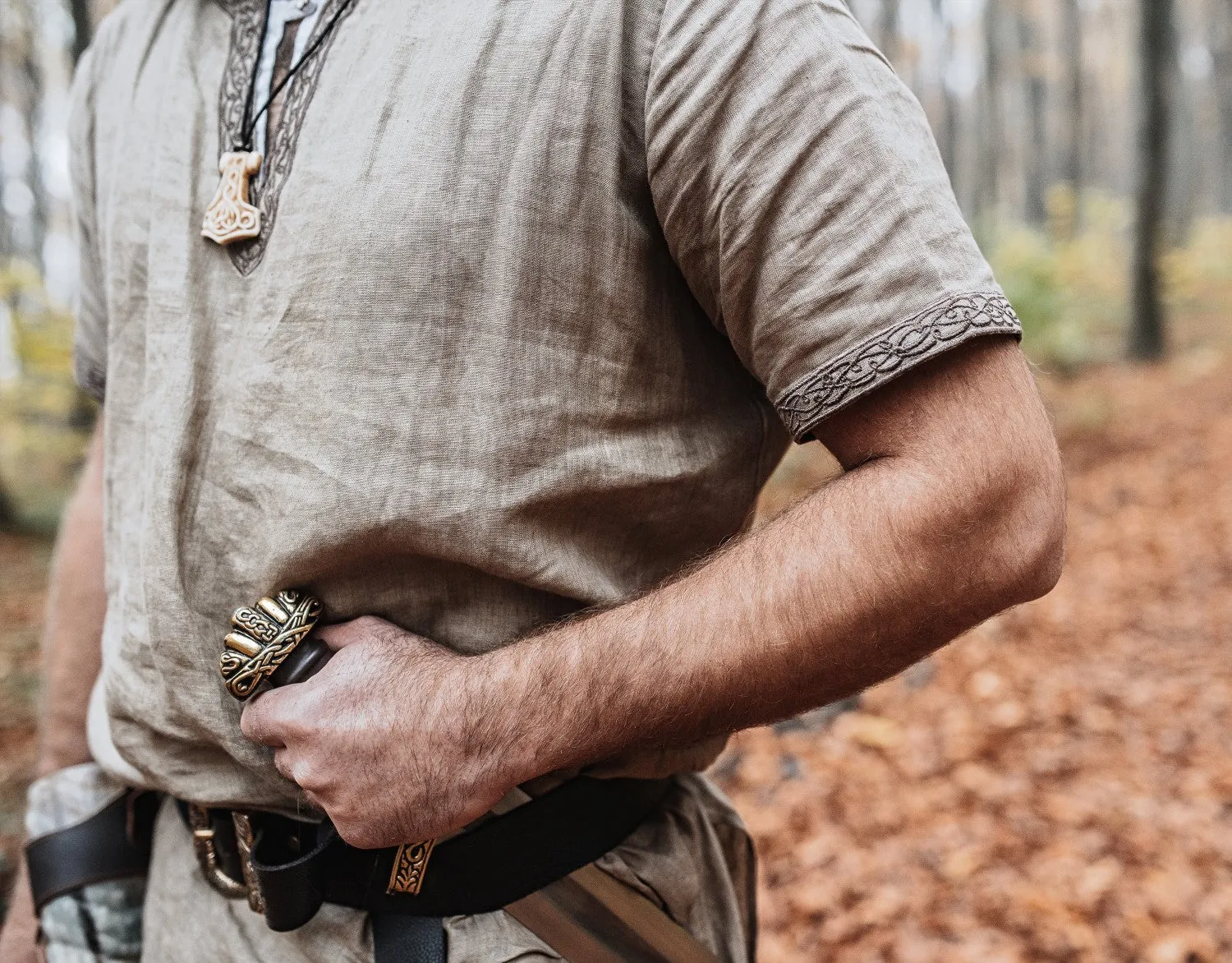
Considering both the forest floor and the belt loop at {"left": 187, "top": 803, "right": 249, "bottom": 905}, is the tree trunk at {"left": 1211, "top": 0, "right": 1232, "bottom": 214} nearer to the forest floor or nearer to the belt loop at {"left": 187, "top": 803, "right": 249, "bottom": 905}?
the forest floor

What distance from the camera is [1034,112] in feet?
100

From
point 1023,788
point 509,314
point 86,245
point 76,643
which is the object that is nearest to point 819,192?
point 509,314

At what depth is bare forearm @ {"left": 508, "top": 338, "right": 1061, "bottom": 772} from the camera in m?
0.93

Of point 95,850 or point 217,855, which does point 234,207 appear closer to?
point 217,855

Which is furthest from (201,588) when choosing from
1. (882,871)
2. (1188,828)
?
(1188,828)

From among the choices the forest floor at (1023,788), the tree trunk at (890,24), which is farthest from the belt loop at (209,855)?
the tree trunk at (890,24)

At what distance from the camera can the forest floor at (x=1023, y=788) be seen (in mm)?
3244

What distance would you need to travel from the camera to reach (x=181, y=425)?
1.20 m

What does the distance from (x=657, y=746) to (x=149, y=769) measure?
674mm

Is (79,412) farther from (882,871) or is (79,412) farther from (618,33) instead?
(618,33)

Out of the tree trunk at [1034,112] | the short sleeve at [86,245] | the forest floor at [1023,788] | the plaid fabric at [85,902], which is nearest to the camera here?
the plaid fabric at [85,902]

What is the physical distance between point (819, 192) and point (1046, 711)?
4.17m

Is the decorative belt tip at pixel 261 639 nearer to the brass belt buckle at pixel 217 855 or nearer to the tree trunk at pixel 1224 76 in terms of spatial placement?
the brass belt buckle at pixel 217 855

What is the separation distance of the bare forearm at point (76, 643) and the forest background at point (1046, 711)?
71 cm
